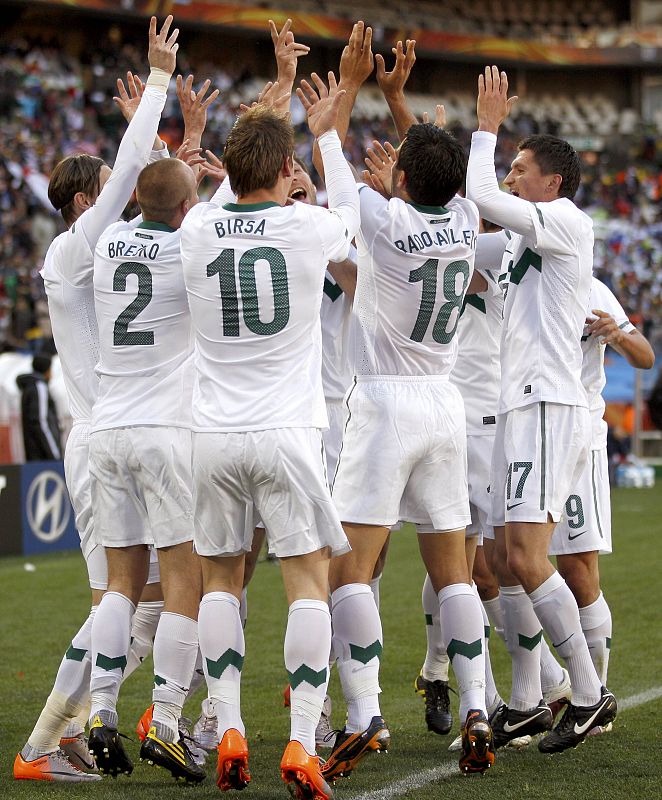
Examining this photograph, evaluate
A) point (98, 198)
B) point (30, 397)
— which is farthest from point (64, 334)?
point (30, 397)

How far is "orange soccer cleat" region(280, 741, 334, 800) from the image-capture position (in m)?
4.00

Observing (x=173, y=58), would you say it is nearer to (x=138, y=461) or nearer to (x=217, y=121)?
(x=138, y=461)

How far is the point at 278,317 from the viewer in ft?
13.8

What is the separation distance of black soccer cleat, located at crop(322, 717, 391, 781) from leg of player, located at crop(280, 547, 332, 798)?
277mm

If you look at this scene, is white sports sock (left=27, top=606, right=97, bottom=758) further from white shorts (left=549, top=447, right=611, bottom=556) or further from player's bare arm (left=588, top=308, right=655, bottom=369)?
player's bare arm (left=588, top=308, right=655, bottom=369)

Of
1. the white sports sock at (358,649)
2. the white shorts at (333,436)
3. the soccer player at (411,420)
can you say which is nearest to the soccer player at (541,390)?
the soccer player at (411,420)

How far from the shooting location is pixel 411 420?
4.61 metres

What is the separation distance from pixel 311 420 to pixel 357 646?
0.92 meters

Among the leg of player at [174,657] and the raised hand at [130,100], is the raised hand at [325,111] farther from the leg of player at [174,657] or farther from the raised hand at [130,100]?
the leg of player at [174,657]

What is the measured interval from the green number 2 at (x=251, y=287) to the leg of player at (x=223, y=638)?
84cm

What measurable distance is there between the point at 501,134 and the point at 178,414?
34.1 metres

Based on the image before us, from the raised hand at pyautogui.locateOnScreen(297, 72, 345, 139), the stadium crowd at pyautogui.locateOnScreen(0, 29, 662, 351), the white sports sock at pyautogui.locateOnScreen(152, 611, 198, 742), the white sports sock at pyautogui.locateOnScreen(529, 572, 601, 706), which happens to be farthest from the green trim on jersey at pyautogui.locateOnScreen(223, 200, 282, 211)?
the stadium crowd at pyautogui.locateOnScreen(0, 29, 662, 351)

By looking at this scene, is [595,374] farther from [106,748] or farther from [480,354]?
[106,748]

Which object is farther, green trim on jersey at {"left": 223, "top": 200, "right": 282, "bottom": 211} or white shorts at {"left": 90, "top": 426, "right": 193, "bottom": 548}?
white shorts at {"left": 90, "top": 426, "right": 193, "bottom": 548}
